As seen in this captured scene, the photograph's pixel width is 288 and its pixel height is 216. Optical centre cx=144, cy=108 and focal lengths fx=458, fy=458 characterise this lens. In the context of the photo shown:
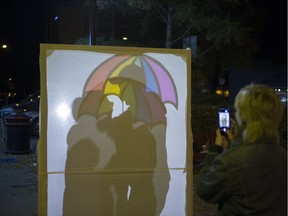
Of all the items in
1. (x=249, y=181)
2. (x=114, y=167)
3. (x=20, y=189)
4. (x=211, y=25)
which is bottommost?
(x=20, y=189)

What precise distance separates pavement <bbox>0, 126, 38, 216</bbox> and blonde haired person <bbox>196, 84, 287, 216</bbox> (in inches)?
175

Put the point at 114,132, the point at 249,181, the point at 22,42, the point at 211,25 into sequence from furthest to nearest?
the point at 22,42 → the point at 211,25 → the point at 114,132 → the point at 249,181

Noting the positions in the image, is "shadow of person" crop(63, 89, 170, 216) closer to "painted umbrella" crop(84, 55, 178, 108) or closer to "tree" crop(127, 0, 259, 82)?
"painted umbrella" crop(84, 55, 178, 108)

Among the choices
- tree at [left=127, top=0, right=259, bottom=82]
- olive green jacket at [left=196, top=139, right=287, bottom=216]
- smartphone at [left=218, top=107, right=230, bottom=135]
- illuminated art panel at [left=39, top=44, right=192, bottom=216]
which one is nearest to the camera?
olive green jacket at [left=196, top=139, right=287, bottom=216]

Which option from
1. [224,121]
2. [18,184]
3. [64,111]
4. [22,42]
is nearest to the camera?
[224,121]

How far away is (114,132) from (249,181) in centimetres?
258

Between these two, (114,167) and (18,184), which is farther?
(18,184)

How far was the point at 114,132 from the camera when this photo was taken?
189 inches

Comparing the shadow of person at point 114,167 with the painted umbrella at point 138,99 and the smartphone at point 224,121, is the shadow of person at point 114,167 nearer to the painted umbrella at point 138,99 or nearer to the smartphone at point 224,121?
the painted umbrella at point 138,99

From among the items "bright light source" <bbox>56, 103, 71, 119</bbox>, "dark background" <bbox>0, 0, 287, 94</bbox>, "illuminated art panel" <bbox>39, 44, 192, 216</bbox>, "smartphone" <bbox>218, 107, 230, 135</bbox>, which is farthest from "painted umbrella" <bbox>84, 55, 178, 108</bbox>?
"dark background" <bbox>0, 0, 287, 94</bbox>

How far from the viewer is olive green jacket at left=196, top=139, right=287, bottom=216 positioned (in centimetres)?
235

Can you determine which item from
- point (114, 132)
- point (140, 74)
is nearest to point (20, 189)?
point (114, 132)

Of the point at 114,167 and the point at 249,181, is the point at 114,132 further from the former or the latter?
the point at 249,181

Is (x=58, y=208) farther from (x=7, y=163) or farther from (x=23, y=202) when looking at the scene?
(x=7, y=163)
